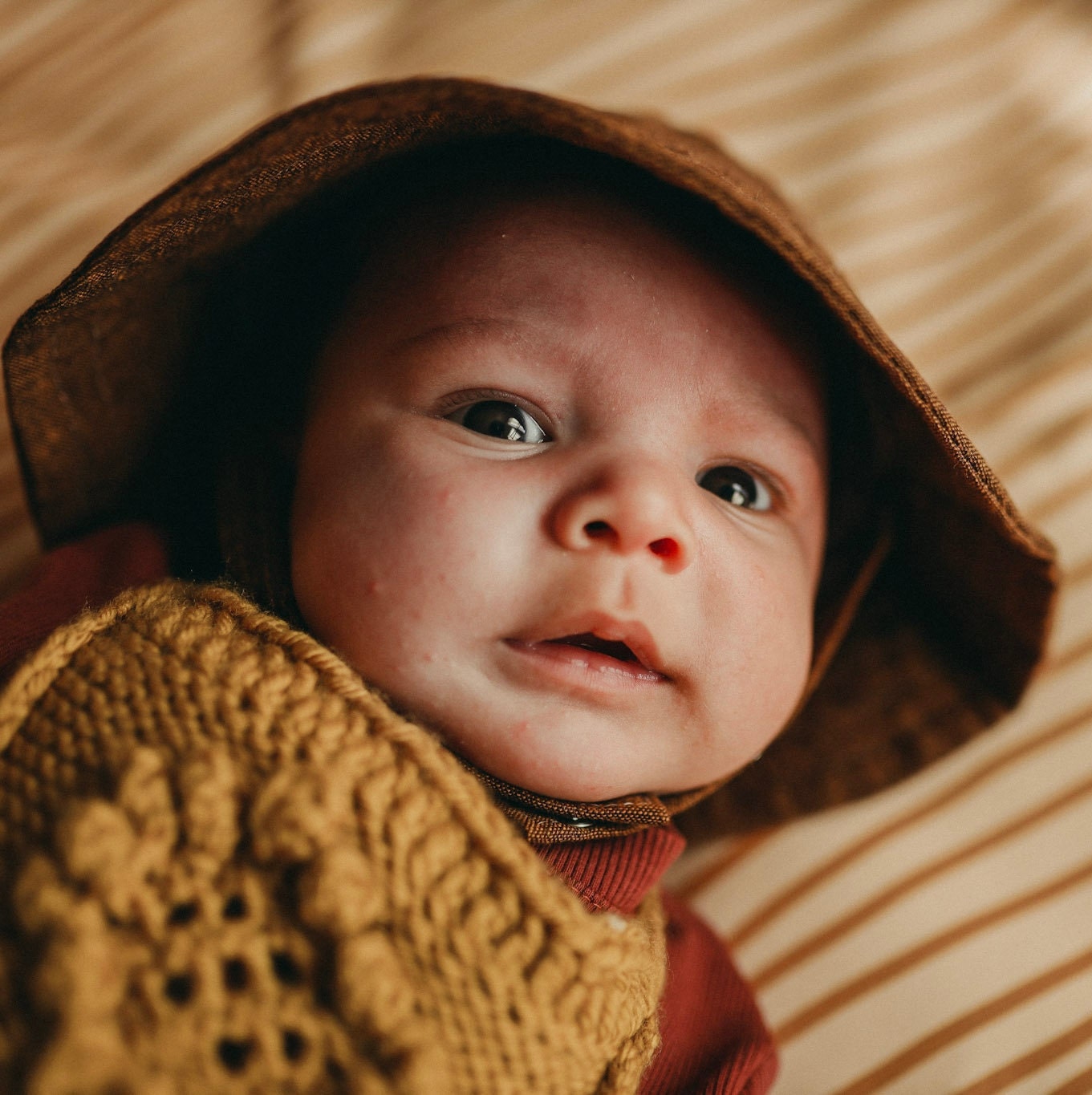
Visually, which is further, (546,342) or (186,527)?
(186,527)

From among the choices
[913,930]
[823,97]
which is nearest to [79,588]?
[913,930]

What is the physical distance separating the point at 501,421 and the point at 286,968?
1.33 feet

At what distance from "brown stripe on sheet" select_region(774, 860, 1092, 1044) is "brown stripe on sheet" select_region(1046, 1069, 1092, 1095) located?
0.14 m

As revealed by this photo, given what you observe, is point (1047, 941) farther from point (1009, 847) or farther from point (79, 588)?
point (79, 588)

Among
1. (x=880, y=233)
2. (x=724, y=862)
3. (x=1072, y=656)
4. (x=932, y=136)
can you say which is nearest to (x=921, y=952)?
(x=724, y=862)

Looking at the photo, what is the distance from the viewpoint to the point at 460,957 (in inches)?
22.9

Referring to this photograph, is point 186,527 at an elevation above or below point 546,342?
below

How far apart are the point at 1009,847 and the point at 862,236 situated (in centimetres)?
74

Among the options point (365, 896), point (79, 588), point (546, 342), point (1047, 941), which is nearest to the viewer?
point (365, 896)

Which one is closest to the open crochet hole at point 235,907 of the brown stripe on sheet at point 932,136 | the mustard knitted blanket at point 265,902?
the mustard knitted blanket at point 265,902

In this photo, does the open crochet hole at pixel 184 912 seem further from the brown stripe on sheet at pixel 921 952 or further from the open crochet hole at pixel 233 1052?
the brown stripe on sheet at pixel 921 952

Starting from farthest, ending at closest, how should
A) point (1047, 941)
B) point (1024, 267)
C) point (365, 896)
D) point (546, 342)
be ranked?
1. point (1024, 267)
2. point (1047, 941)
3. point (546, 342)
4. point (365, 896)

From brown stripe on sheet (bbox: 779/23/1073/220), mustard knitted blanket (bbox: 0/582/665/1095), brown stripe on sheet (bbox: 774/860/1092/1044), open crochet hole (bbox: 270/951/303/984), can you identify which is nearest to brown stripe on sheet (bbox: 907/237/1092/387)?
brown stripe on sheet (bbox: 779/23/1073/220)

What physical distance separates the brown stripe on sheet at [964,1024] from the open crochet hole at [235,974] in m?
0.66
